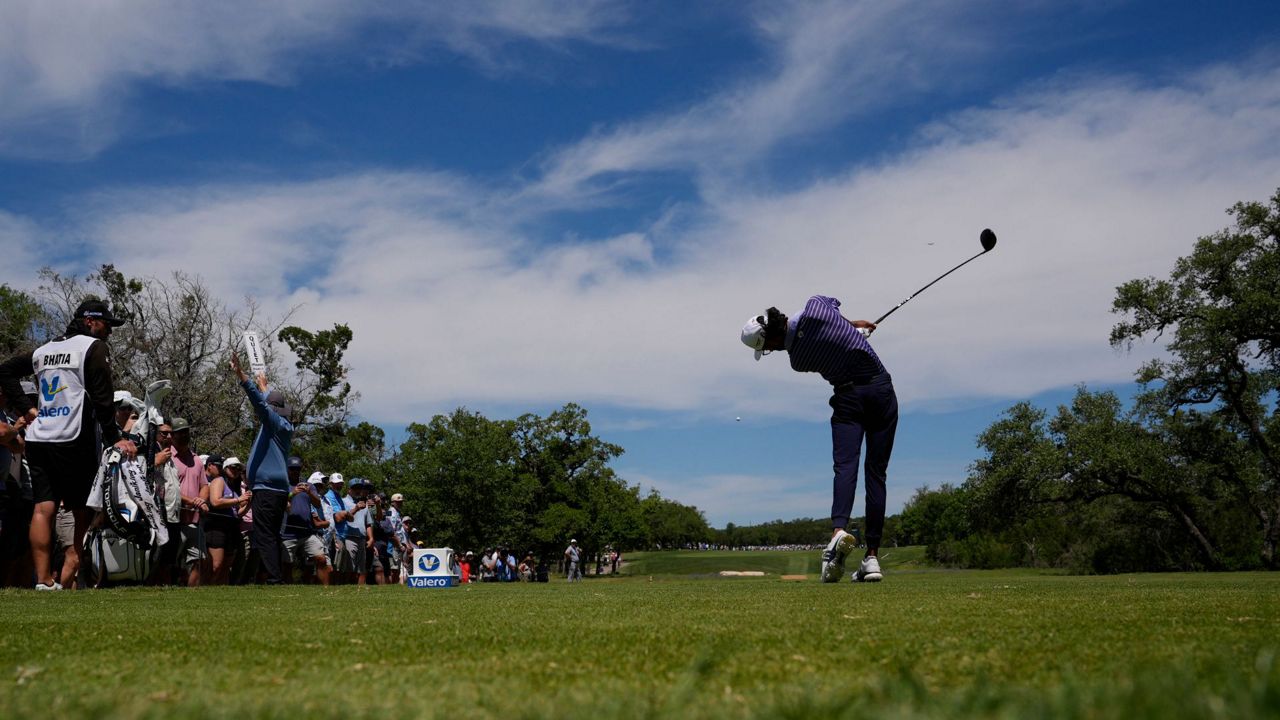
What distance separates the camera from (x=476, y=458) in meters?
69.9

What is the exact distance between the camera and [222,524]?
36.7 ft

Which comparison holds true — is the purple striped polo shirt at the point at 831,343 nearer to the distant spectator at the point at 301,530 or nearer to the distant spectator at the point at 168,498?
the distant spectator at the point at 168,498

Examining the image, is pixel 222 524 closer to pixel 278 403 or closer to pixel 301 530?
pixel 278 403

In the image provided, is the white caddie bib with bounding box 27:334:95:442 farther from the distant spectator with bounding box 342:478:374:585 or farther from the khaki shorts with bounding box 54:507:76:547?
the distant spectator with bounding box 342:478:374:585

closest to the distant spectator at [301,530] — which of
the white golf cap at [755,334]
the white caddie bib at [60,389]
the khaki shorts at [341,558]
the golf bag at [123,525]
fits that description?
the khaki shorts at [341,558]

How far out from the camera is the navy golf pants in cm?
810

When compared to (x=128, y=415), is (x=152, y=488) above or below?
below

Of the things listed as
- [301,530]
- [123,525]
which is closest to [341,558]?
[301,530]

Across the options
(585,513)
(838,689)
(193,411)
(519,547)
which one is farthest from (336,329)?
(838,689)

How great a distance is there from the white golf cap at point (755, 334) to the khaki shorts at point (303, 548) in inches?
304

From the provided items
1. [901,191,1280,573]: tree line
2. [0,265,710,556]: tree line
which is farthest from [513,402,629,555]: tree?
[901,191,1280,573]: tree line

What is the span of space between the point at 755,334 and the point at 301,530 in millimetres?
8110

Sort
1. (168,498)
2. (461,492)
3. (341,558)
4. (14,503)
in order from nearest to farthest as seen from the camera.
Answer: (14,503)
(168,498)
(341,558)
(461,492)

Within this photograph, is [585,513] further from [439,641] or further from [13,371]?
[439,641]
